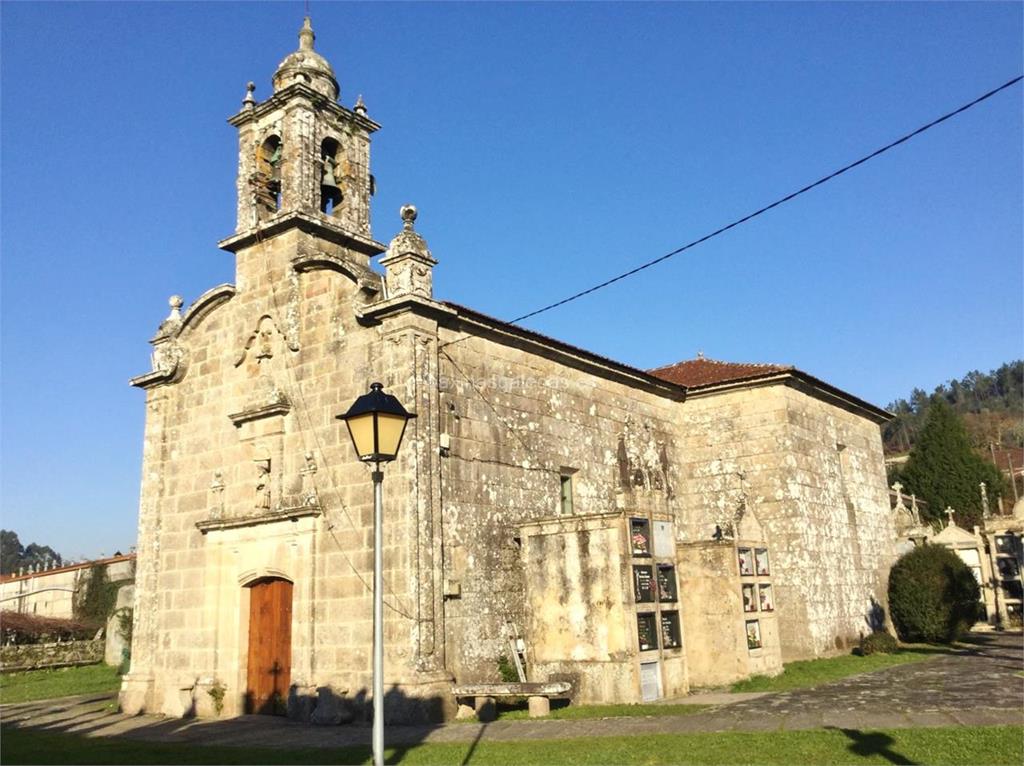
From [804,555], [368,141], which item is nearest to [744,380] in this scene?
[804,555]

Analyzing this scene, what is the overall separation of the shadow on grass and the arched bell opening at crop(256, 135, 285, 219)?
13.8 m

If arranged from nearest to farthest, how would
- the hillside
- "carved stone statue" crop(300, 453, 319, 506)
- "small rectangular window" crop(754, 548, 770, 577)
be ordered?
"carved stone statue" crop(300, 453, 319, 506) < "small rectangular window" crop(754, 548, 770, 577) < the hillside

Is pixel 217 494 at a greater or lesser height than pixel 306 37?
lesser

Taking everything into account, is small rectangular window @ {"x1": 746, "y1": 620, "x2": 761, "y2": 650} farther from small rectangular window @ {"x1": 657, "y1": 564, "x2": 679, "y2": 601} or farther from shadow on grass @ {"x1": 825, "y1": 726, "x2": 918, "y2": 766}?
shadow on grass @ {"x1": 825, "y1": 726, "x2": 918, "y2": 766}

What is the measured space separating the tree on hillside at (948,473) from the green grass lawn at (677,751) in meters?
44.0

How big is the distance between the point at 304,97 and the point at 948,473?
45.9 metres

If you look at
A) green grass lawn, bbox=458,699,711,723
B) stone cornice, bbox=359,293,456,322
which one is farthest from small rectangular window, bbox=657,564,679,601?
stone cornice, bbox=359,293,456,322

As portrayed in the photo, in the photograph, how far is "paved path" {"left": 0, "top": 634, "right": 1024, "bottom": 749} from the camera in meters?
10.2

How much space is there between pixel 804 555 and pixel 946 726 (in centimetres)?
1057

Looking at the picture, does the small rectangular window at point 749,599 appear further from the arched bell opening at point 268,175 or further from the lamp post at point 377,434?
the arched bell opening at point 268,175

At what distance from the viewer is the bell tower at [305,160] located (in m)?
16.3

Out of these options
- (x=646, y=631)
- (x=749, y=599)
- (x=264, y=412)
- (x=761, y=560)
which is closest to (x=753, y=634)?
(x=749, y=599)

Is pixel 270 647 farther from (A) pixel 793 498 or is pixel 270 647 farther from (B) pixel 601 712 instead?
(A) pixel 793 498

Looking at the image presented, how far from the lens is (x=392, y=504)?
13352 millimetres
